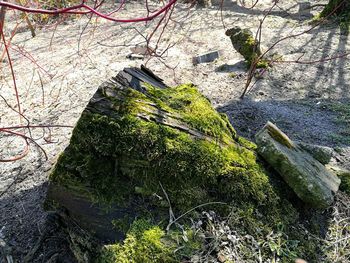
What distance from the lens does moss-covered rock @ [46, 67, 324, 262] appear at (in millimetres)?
1784

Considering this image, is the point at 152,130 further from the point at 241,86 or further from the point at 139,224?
the point at 241,86

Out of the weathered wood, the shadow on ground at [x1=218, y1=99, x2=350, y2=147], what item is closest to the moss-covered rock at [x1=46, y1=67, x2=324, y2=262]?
the weathered wood

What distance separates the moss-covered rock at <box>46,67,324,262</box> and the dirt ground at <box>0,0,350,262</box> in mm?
415

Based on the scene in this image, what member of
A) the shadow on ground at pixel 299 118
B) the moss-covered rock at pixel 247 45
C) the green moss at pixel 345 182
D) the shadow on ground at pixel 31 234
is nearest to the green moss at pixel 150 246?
the shadow on ground at pixel 31 234

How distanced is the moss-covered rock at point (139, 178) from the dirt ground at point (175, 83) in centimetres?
42

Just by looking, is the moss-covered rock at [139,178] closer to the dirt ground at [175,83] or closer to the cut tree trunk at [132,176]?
the cut tree trunk at [132,176]

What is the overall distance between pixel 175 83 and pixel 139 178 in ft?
8.55

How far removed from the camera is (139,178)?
1.82m

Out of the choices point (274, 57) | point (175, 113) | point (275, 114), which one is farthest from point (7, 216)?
point (274, 57)

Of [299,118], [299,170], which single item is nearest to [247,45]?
[299,118]

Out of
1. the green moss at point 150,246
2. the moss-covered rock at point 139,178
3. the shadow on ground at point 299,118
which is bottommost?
the shadow on ground at point 299,118

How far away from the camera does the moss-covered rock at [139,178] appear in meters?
1.78

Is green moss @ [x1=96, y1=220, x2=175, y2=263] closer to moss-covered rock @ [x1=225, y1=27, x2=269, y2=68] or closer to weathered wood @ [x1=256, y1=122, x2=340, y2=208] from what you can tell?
weathered wood @ [x1=256, y1=122, x2=340, y2=208]

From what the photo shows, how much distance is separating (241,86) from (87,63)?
2351 millimetres
